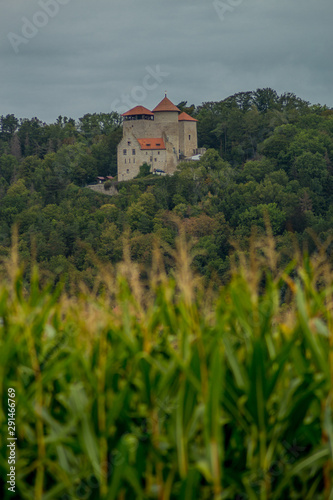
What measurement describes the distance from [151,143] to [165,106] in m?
4.54

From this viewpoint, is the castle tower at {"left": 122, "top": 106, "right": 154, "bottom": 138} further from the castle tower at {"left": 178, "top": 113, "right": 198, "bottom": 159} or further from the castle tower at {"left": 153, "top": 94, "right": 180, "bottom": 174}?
the castle tower at {"left": 178, "top": 113, "right": 198, "bottom": 159}

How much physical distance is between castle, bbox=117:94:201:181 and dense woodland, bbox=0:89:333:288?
152 cm

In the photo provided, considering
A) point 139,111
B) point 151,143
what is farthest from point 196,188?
point 139,111

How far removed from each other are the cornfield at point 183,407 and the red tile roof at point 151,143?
56.4 m

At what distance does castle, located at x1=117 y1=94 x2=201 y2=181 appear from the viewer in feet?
196

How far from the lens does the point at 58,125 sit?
82.8m

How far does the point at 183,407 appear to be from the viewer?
295 cm

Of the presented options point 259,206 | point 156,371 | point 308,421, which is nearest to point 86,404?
point 156,371

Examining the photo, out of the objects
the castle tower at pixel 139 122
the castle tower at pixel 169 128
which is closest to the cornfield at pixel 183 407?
the castle tower at pixel 169 128

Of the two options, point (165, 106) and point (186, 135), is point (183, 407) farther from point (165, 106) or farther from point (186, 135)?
point (165, 106)

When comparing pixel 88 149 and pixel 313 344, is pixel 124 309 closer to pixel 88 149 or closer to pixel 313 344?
pixel 313 344

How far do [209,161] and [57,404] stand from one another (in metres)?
58.4

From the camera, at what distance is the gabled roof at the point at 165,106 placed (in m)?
61.7

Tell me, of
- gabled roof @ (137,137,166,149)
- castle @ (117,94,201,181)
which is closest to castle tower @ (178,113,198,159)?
castle @ (117,94,201,181)
